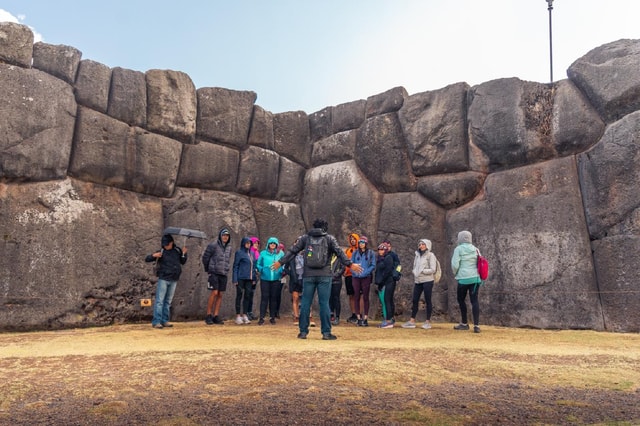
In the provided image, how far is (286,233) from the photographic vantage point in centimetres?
1150

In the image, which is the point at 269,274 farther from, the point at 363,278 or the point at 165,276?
the point at 165,276

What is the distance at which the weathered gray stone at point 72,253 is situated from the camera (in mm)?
7758

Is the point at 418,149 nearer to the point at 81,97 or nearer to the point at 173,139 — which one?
the point at 173,139

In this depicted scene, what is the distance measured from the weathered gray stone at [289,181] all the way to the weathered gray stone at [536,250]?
4.15 metres

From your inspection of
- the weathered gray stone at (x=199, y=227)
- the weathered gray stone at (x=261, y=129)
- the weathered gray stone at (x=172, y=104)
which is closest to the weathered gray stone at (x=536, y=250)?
the weathered gray stone at (x=199, y=227)

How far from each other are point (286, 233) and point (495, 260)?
15.1 feet

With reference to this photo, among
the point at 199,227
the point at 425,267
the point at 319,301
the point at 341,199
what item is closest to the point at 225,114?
the point at 199,227

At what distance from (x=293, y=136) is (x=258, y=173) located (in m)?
1.40

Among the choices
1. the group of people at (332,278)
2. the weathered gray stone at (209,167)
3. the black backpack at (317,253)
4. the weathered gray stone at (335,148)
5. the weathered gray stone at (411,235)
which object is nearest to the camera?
the black backpack at (317,253)

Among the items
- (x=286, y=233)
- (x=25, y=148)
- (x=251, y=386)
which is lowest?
(x=251, y=386)

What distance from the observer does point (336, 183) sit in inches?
448

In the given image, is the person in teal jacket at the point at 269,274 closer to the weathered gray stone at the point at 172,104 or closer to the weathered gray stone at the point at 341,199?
the weathered gray stone at the point at 341,199

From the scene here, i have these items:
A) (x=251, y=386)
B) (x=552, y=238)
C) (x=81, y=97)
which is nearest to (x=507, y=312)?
(x=552, y=238)

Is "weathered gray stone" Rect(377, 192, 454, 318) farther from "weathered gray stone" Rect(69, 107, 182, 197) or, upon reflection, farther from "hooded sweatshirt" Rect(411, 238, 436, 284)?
"weathered gray stone" Rect(69, 107, 182, 197)
